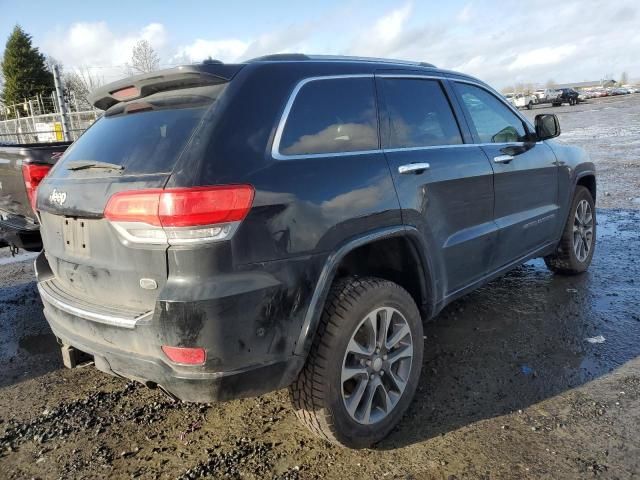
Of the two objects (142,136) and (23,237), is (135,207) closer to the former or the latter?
(142,136)

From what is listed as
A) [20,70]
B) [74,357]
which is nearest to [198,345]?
[74,357]

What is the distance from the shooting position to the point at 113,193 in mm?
2285

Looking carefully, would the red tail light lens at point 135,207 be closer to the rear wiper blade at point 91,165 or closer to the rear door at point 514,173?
the rear wiper blade at point 91,165

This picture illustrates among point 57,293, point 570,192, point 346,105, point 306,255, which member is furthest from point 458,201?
point 57,293

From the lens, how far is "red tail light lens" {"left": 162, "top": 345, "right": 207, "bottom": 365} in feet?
6.98

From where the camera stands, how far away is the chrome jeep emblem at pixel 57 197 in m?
2.59

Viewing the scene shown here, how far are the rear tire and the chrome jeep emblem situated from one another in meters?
4.19

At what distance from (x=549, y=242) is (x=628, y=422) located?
80.3 inches

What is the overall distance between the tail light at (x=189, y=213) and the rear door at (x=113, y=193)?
0.06 metres

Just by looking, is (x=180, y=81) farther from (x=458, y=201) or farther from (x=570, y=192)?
(x=570, y=192)

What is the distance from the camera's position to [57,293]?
108 inches

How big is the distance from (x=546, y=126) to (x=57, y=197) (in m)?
3.71

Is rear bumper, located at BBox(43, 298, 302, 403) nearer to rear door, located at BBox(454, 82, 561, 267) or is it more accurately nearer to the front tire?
the front tire

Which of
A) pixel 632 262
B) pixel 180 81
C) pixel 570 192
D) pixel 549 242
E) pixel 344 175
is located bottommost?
pixel 632 262
